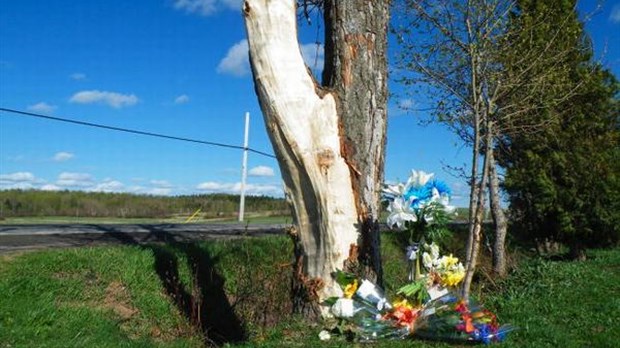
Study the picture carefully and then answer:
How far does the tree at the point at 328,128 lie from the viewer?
561 centimetres

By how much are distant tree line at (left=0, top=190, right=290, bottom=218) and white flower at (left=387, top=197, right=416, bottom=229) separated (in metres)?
14.5

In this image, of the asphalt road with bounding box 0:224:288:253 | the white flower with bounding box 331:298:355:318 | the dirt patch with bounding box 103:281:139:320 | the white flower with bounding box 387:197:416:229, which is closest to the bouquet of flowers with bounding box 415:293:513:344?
the white flower with bounding box 331:298:355:318

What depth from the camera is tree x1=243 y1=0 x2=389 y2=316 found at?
221 inches

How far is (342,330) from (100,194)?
862 inches

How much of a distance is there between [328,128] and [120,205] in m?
20.1

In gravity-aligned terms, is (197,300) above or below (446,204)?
below

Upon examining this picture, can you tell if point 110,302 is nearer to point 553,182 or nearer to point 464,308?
point 464,308

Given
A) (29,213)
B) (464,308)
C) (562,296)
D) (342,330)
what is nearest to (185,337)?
(342,330)

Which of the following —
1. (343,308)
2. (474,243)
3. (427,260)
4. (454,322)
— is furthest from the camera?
(474,243)

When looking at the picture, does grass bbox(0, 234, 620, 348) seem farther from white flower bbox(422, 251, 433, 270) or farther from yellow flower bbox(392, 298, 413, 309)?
white flower bbox(422, 251, 433, 270)

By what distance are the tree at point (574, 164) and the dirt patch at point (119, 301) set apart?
8.93 meters

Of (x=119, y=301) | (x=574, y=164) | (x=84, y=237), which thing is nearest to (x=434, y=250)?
(x=119, y=301)

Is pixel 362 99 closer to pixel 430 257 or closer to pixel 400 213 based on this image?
pixel 400 213

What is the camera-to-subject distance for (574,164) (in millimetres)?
13906
